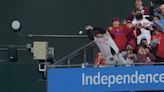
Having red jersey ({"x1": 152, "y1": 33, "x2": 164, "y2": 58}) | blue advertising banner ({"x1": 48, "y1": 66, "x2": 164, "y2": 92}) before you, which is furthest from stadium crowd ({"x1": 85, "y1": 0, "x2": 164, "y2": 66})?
blue advertising banner ({"x1": 48, "y1": 66, "x2": 164, "y2": 92})

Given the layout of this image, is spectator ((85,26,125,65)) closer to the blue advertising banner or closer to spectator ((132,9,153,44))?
the blue advertising banner

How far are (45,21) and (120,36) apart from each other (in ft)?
14.0

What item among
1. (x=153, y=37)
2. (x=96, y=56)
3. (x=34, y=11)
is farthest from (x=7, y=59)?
(x=153, y=37)

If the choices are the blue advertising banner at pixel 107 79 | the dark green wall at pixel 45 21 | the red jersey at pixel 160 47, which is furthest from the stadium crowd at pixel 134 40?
the dark green wall at pixel 45 21

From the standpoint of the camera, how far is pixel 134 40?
13008 mm

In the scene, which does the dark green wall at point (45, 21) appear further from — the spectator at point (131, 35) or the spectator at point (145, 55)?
the spectator at point (145, 55)

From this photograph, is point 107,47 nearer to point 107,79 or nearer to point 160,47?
point 107,79

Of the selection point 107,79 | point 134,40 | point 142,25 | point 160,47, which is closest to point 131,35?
point 134,40

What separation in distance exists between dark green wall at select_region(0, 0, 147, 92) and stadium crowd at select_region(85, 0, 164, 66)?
3138 millimetres

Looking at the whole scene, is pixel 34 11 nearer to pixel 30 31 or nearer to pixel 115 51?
pixel 30 31

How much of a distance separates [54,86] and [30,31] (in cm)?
467

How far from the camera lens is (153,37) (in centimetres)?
1286

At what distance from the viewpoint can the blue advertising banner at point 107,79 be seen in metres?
12.2

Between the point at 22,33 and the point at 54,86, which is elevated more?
the point at 22,33
